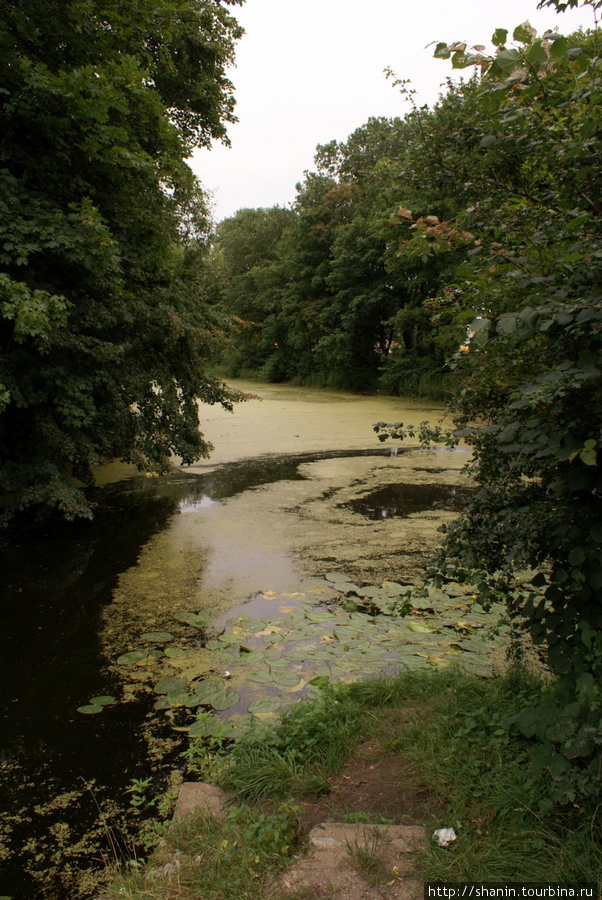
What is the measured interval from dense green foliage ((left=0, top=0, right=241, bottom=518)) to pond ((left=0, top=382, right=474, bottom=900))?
2.31 feet

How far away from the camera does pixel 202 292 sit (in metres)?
6.55

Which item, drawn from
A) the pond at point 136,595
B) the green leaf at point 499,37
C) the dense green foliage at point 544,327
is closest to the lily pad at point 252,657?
the pond at point 136,595

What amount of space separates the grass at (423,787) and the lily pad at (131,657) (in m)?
1.05

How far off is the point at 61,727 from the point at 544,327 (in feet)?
8.23

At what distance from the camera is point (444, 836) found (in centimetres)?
154

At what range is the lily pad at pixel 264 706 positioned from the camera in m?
2.58

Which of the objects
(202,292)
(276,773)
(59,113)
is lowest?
(276,773)

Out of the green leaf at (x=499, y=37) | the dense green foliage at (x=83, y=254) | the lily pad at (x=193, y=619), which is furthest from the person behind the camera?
the dense green foliage at (x=83, y=254)

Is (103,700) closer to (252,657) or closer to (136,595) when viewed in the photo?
(252,657)

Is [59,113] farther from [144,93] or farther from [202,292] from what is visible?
[202,292]

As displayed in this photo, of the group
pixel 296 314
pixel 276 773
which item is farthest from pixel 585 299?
pixel 296 314

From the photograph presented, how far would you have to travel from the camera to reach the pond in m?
2.07

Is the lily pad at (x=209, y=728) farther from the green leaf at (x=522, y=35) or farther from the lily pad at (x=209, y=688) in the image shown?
the green leaf at (x=522, y=35)

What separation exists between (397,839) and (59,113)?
5.00m
